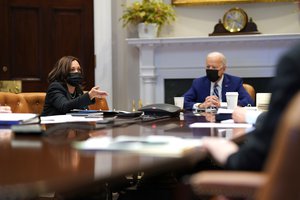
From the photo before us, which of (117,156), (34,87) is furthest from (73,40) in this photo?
(117,156)

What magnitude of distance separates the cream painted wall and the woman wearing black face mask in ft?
6.63

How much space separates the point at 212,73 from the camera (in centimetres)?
396

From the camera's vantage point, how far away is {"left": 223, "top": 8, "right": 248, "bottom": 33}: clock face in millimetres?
5328

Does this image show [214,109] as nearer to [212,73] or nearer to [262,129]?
[212,73]

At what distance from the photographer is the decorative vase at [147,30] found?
5407 mm

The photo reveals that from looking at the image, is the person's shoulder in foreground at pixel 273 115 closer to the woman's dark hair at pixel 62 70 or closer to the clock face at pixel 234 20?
the woman's dark hair at pixel 62 70

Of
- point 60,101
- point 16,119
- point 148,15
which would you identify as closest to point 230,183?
point 16,119

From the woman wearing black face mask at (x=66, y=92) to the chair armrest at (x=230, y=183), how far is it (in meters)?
2.06

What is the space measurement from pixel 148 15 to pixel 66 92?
83.0 inches

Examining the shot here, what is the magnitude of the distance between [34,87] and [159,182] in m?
3.10

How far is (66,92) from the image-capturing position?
3486mm

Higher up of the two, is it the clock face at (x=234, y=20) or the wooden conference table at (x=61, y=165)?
the clock face at (x=234, y=20)

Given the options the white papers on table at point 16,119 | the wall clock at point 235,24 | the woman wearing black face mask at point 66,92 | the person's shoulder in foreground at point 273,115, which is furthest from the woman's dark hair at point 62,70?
the person's shoulder in foreground at point 273,115

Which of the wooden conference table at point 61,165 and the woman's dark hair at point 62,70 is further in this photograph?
the woman's dark hair at point 62,70
